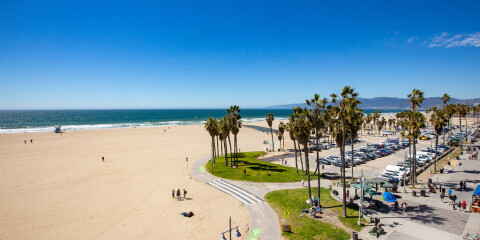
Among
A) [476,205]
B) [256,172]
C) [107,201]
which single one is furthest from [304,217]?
[107,201]

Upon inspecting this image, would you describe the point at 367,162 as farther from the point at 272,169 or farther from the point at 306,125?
the point at 306,125

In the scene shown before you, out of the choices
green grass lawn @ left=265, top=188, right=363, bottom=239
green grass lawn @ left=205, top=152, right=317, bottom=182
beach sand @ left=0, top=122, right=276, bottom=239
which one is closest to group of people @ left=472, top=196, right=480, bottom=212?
green grass lawn @ left=265, top=188, right=363, bottom=239

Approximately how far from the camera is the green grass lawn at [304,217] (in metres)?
17.6

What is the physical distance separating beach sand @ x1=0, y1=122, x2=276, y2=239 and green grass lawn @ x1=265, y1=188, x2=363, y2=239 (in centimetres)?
389

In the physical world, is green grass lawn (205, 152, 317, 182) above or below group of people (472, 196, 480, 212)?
below

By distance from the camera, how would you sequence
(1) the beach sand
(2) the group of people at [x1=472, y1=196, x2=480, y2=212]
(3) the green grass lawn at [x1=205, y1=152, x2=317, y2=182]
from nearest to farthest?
(1) the beach sand
(2) the group of people at [x1=472, y1=196, x2=480, y2=212]
(3) the green grass lawn at [x1=205, y1=152, x2=317, y2=182]

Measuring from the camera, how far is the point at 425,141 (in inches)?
2495

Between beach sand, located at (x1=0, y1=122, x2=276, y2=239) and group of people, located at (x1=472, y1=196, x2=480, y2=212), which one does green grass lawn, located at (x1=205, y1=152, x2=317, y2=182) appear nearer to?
beach sand, located at (x1=0, y1=122, x2=276, y2=239)

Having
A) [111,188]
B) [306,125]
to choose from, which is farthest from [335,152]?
[111,188]

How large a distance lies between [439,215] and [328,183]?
39.3 ft

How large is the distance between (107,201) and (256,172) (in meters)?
20.3

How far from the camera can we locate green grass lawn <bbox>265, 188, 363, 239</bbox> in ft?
57.8

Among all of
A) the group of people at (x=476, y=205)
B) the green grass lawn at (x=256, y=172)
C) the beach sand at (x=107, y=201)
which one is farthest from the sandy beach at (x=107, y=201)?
the group of people at (x=476, y=205)

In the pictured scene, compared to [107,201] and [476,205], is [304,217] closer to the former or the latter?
[476,205]
